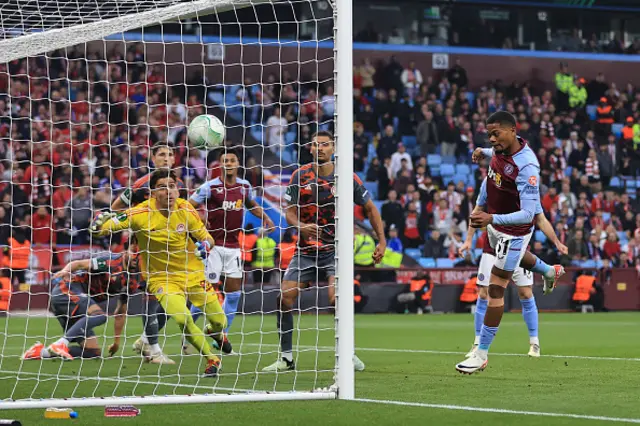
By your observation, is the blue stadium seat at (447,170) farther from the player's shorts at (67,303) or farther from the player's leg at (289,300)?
the player's leg at (289,300)

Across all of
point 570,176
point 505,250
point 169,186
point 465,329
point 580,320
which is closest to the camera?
point 505,250

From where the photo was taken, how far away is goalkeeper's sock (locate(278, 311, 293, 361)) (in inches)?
404

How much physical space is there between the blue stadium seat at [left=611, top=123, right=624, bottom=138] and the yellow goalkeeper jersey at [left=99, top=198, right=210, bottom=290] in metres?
23.5

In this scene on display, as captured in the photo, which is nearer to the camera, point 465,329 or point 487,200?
point 487,200

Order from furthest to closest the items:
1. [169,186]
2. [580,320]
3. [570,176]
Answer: [570,176] < [580,320] < [169,186]

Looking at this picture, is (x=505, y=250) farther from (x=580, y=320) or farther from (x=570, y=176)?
(x=570, y=176)

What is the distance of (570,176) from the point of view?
29172 millimetres

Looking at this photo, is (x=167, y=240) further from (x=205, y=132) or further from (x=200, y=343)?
(x=205, y=132)

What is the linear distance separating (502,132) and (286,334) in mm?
2793

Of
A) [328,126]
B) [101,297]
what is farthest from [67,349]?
[328,126]

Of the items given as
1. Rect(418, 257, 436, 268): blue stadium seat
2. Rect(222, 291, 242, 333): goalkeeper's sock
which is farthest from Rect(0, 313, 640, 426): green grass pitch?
Rect(418, 257, 436, 268): blue stadium seat

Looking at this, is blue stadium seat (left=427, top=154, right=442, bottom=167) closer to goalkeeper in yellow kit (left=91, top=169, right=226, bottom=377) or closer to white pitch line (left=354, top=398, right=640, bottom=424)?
goalkeeper in yellow kit (left=91, top=169, right=226, bottom=377)

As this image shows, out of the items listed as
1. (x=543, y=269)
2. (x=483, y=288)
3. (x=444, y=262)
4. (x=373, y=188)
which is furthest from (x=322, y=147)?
(x=373, y=188)

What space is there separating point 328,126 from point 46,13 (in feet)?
64.9
